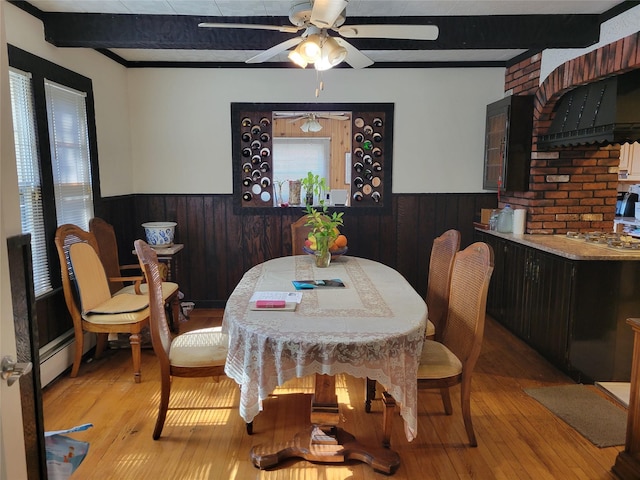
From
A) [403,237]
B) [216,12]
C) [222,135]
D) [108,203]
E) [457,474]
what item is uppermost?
[216,12]

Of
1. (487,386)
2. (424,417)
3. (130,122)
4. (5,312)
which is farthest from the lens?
(130,122)

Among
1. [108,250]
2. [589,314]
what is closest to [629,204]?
[589,314]

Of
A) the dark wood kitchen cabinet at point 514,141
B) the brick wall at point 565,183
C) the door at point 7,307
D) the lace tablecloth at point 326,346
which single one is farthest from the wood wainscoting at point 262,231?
the door at point 7,307

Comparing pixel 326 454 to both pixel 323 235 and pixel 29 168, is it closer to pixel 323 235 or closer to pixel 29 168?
pixel 323 235

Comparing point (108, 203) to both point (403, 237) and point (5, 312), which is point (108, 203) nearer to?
point (403, 237)

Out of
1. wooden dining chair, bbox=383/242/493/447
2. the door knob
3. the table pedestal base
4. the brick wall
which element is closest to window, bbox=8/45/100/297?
the table pedestal base

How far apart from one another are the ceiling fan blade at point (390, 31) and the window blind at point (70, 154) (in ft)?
6.97

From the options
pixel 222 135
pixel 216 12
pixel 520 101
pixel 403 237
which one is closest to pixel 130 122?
pixel 222 135

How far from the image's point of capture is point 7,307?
1138 mm

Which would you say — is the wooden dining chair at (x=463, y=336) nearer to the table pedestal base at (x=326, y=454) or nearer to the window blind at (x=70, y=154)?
the table pedestal base at (x=326, y=454)

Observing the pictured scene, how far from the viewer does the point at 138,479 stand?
2150 mm

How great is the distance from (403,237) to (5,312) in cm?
403

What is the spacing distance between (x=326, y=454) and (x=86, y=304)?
6.38 ft

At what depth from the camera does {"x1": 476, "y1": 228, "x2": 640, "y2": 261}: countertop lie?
2988 millimetres
